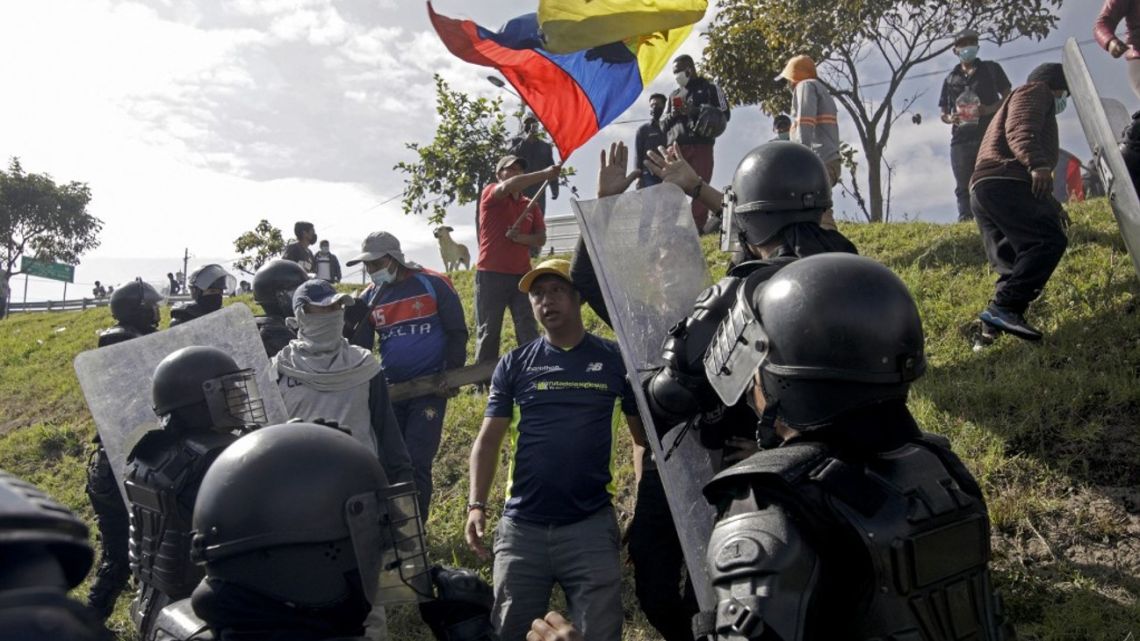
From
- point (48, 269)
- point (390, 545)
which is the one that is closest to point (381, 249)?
point (390, 545)

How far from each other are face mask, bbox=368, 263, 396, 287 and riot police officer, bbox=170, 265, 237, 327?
1279 mm

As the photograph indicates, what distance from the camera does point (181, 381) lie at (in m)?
3.30

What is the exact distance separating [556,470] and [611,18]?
126 inches

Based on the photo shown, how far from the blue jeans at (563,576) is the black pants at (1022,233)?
3.13 metres

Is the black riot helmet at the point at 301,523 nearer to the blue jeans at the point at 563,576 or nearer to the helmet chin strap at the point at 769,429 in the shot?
the helmet chin strap at the point at 769,429

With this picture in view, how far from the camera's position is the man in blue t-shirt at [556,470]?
3.55 metres

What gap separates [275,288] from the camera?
576 cm

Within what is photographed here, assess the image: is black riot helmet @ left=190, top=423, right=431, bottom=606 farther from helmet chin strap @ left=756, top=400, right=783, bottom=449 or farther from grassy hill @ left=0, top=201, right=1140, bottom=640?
grassy hill @ left=0, top=201, right=1140, bottom=640

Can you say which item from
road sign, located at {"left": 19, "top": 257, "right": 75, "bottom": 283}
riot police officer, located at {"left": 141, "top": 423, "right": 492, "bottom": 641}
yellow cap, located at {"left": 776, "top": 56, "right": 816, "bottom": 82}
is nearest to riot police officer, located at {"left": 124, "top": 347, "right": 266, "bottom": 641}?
riot police officer, located at {"left": 141, "top": 423, "right": 492, "bottom": 641}

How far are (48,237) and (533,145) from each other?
38695 millimetres

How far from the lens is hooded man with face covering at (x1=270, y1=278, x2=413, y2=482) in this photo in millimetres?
4297

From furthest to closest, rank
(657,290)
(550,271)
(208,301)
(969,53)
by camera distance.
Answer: (969,53) → (208,301) → (550,271) → (657,290)

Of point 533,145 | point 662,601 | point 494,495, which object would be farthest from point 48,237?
point 662,601

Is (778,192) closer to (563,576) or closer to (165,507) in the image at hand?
(563,576)
